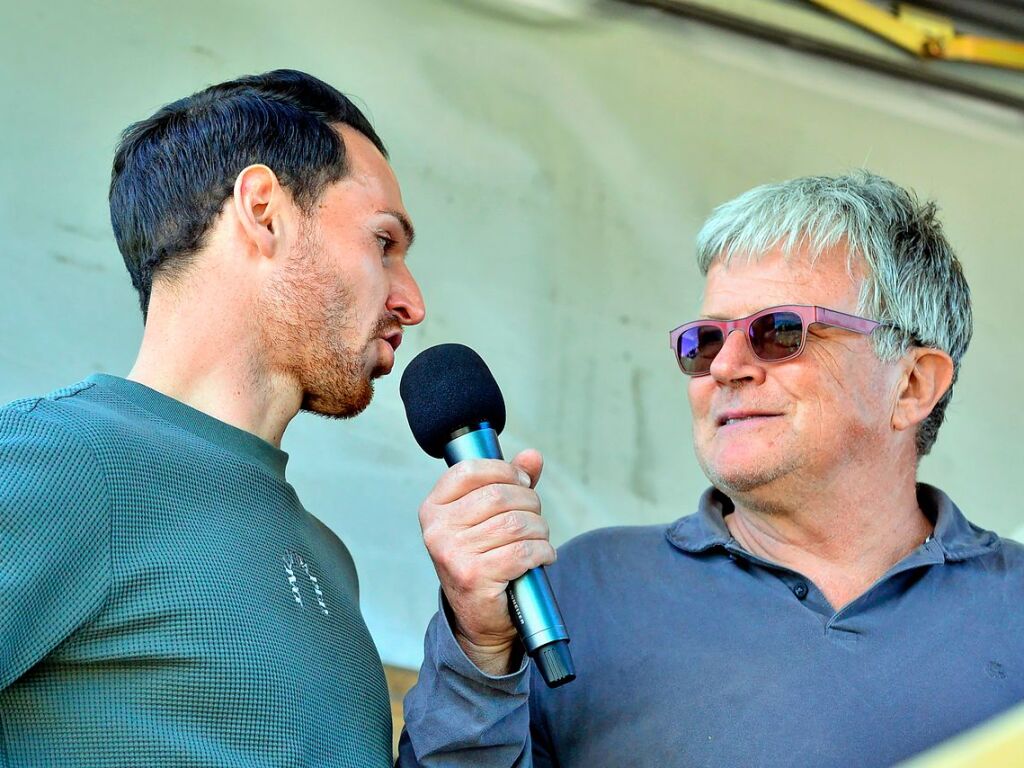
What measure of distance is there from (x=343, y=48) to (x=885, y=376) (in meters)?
1.68

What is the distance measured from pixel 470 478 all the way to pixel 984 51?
9.06 feet

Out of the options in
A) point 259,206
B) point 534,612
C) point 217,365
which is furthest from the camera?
point 259,206

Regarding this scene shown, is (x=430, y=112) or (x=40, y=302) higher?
(x=430, y=112)

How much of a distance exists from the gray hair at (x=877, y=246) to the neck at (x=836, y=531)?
8.2 inches

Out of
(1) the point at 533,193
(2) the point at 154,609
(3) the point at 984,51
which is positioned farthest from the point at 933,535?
(3) the point at 984,51

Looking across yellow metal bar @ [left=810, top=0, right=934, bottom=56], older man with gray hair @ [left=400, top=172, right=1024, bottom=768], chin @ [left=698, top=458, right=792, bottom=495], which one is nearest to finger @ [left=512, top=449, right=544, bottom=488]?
older man with gray hair @ [left=400, top=172, right=1024, bottom=768]

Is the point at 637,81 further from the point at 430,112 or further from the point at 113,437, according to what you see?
the point at 113,437

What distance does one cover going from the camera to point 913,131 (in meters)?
3.83

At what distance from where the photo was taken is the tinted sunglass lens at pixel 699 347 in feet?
7.57

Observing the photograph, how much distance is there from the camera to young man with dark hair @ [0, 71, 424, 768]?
1413 millimetres

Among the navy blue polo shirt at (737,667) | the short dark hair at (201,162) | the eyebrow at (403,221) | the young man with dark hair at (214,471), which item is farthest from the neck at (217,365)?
the navy blue polo shirt at (737,667)

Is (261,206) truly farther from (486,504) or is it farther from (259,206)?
(486,504)

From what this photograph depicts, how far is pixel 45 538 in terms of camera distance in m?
1.38

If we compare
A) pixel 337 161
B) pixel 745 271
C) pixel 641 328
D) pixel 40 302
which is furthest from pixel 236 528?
pixel 641 328
